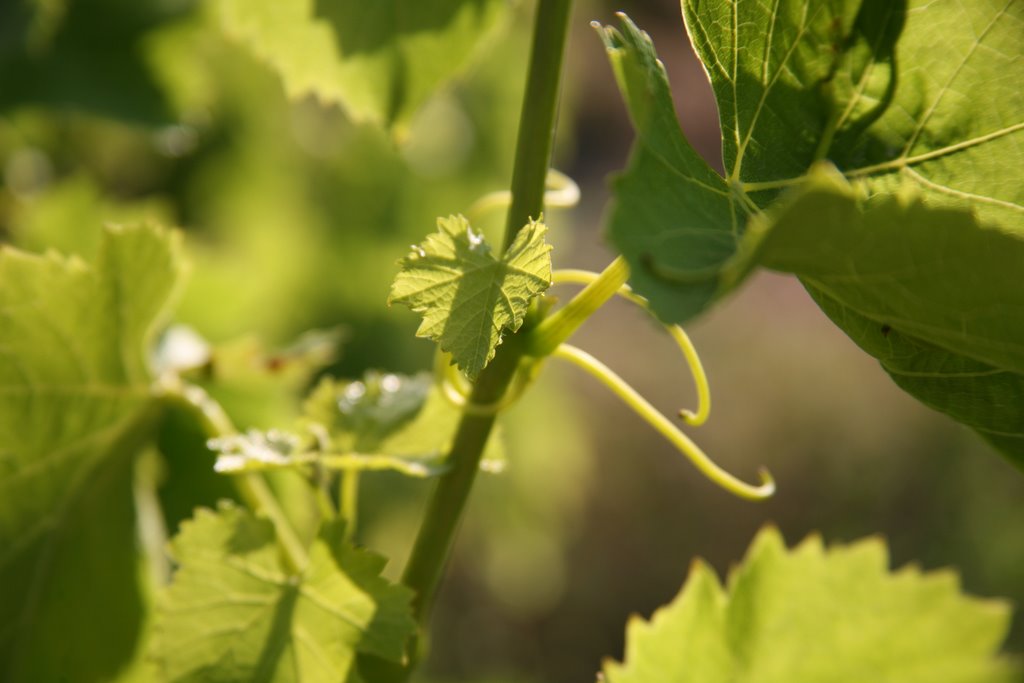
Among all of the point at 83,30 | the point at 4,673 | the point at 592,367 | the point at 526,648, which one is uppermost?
the point at 592,367

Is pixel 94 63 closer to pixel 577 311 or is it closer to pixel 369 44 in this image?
pixel 369 44

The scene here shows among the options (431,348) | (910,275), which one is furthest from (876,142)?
(431,348)

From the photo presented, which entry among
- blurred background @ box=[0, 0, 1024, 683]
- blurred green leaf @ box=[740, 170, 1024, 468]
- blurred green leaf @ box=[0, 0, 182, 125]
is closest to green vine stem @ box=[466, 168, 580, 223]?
blurred background @ box=[0, 0, 1024, 683]

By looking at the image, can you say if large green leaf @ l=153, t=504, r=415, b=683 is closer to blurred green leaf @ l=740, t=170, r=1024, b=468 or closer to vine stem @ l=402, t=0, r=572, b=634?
vine stem @ l=402, t=0, r=572, b=634

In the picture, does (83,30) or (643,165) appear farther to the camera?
(83,30)

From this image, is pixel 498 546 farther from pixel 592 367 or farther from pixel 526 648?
pixel 592 367

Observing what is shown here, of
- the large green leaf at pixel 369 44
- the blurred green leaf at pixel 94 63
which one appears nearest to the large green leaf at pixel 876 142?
the large green leaf at pixel 369 44

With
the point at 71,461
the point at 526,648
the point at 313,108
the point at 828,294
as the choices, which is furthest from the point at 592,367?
the point at 526,648

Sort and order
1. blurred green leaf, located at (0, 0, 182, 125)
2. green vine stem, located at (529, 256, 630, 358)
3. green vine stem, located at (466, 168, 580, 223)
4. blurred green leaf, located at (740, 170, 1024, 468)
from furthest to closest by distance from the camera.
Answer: blurred green leaf, located at (0, 0, 182, 125) < green vine stem, located at (466, 168, 580, 223) < green vine stem, located at (529, 256, 630, 358) < blurred green leaf, located at (740, 170, 1024, 468)
